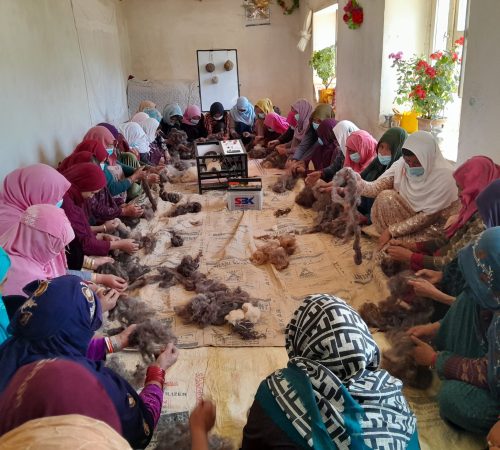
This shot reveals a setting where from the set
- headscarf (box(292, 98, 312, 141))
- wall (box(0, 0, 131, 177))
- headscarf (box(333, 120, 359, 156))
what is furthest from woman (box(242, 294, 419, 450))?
headscarf (box(292, 98, 312, 141))

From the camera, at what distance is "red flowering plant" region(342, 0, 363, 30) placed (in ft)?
16.1

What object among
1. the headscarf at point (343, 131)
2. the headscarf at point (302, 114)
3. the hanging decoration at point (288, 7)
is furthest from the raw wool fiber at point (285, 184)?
the hanging decoration at point (288, 7)

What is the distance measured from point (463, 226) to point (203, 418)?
1.84 m

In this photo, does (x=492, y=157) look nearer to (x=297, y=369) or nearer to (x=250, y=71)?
(x=297, y=369)

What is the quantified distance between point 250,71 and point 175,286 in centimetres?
699

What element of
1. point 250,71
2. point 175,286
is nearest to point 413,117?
point 175,286

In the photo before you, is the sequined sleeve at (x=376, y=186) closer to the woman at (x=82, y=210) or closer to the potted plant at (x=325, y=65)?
the woman at (x=82, y=210)

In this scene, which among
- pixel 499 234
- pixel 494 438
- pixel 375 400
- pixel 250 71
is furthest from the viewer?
pixel 250 71

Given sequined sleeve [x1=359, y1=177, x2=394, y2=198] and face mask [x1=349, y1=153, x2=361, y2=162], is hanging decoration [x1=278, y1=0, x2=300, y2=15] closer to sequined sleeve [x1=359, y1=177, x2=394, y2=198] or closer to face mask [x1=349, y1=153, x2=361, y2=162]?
face mask [x1=349, y1=153, x2=361, y2=162]

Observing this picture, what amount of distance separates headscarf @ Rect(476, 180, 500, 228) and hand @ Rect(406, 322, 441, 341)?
55 cm

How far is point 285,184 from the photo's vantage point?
16.5 ft

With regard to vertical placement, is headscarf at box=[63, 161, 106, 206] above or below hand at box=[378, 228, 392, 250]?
above

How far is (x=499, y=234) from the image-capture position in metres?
1.57

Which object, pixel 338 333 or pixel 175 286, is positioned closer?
pixel 338 333
